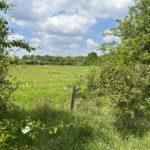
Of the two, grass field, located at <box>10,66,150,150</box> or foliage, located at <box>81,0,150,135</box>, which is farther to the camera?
foliage, located at <box>81,0,150,135</box>

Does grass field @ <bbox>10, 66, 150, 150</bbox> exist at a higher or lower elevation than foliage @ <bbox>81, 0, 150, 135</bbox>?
lower

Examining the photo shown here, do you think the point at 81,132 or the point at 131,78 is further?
the point at 131,78

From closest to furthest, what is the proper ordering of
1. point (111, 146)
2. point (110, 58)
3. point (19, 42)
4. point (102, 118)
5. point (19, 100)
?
point (19, 42) < point (111, 146) < point (102, 118) < point (19, 100) < point (110, 58)

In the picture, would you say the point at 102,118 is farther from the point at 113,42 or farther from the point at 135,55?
the point at 113,42

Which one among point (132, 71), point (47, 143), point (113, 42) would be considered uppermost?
point (113, 42)

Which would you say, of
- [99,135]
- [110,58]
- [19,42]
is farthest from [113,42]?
[19,42]

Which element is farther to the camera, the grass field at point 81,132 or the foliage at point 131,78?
the foliage at point 131,78

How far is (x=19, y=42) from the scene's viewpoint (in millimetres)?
7641

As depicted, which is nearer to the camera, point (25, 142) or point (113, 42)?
point (25, 142)

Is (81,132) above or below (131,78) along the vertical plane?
below

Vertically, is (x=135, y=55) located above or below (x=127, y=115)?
above

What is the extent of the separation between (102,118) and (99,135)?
1.36 metres

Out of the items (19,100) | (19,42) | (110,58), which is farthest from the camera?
(110,58)

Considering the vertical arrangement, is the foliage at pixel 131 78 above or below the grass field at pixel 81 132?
above
